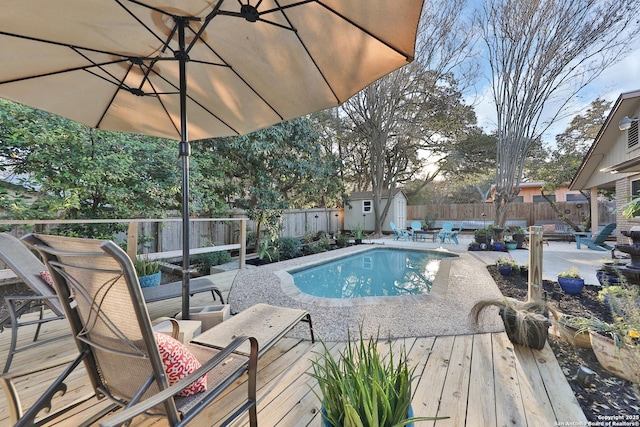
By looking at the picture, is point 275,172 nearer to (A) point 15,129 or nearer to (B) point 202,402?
(A) point 15,129

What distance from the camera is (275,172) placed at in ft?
25.0

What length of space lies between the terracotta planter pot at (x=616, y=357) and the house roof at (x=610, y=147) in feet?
20.5

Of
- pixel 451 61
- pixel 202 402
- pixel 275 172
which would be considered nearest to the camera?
pixel 202 402

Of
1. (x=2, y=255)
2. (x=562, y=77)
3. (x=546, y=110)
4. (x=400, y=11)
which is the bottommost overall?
(x=2, y=255)

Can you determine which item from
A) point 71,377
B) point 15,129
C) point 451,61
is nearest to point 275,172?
point 15,129

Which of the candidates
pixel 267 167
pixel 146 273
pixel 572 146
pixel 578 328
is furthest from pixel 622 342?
pixel 572 146

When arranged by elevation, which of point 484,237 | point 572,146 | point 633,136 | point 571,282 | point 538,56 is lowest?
point 571,282

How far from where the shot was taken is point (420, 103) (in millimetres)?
12422

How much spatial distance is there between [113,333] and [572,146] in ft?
64.4

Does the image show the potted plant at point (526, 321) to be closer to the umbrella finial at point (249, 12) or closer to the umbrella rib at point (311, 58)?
the umbrella rib at point (311, 58)

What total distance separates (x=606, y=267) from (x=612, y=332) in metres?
2.38

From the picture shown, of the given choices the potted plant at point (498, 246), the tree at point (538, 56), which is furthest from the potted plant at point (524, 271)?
the tree at point (538, 56)

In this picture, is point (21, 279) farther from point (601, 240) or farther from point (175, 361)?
point (601, 240)

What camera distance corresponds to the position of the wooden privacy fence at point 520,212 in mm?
12913
